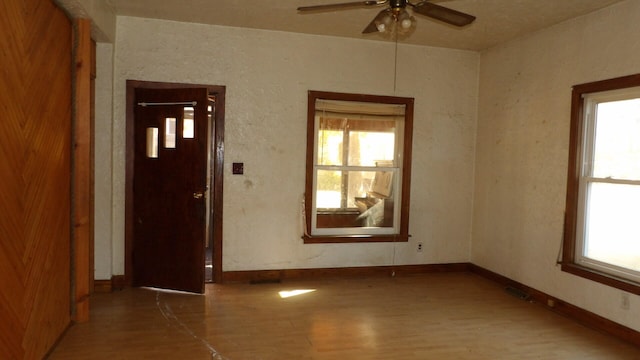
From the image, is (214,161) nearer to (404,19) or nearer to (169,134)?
(169,134)

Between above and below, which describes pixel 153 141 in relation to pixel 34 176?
above

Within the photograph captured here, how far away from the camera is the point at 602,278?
11.5 ft

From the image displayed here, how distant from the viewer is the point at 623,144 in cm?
347

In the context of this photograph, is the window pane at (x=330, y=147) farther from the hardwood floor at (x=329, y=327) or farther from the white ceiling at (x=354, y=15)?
the hardwood floor at (x=329, y=327)

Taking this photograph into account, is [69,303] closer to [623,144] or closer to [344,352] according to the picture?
[344,352]

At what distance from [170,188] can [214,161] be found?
21.4 inches

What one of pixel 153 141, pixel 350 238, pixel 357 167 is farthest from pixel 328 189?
pixel 153 141

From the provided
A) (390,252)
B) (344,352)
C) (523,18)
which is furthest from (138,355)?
(523,18)

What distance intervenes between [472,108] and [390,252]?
1.97m

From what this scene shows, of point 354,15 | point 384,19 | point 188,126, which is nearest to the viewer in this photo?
point 384,19

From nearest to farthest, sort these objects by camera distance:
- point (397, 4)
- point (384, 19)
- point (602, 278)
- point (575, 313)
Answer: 1. point (397, 4)
2. point (384, 19)
3. point (602, 278)
4. point (575, 313)

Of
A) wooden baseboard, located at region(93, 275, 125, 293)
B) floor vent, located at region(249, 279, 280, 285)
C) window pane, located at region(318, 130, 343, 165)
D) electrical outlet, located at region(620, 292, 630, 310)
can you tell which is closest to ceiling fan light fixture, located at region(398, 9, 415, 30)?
window pane, located at region(318, 130, 343, 165)

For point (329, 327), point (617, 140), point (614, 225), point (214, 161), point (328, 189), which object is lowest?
point (329, 327)

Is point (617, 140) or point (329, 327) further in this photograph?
point (617, 140)
